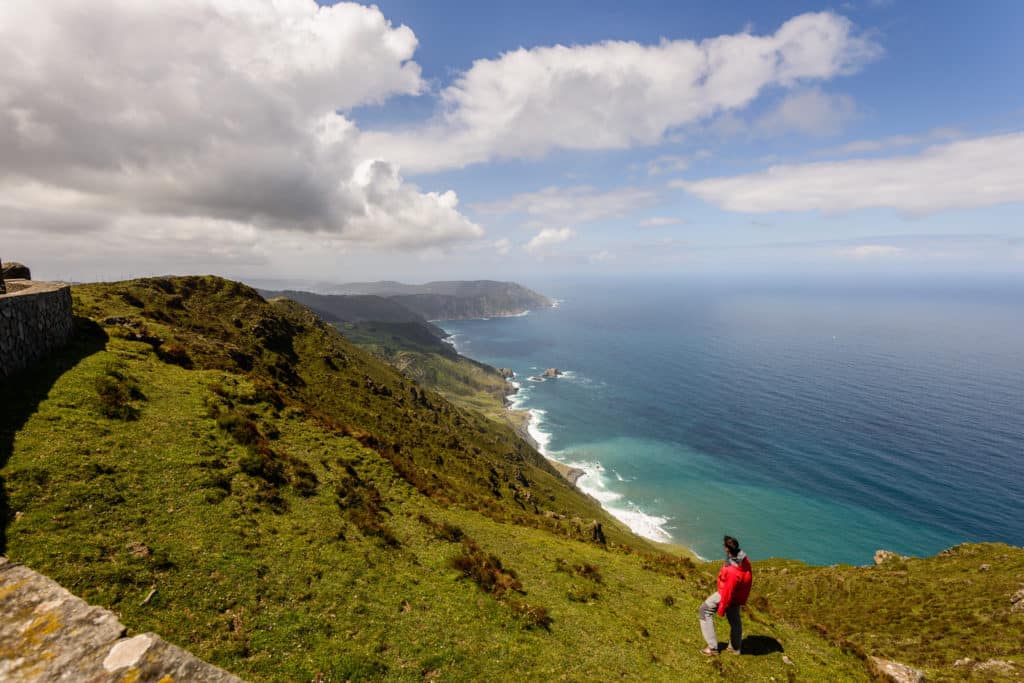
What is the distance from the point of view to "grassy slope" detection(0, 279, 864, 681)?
41.7 ft

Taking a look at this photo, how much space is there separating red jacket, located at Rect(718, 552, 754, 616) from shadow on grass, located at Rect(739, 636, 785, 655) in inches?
178

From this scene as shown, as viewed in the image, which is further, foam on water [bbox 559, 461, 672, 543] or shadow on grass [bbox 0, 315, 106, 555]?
foam on water [bbox 559, 461, 672, 543]

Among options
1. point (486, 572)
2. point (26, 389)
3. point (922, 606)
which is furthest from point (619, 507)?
point (26, 389)

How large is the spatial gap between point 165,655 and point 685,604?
2670 cm

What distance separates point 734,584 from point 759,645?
6.98 metres

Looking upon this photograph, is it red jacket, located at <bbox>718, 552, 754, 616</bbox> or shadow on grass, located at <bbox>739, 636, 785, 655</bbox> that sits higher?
red jacket, located at <bbox>718, 552, 754, 616</bbox>

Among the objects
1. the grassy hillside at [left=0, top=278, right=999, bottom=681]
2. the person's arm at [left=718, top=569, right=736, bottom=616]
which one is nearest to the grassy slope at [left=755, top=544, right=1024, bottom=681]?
the grassy hillside at [left=0, top=278, right=999, bottom=681]

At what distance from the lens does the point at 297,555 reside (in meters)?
17.0

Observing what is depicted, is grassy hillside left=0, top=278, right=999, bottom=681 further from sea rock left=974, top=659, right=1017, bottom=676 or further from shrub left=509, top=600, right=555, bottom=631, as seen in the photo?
sea rock left=974, top=659, right=1017, bottom=676

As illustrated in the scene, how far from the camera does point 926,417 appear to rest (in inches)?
6654

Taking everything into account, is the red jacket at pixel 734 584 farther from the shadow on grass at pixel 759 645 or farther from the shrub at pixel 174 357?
the shrub at pixel 174 357

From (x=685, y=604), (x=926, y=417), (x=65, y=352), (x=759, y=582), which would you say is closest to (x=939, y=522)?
(x=926, y=417)

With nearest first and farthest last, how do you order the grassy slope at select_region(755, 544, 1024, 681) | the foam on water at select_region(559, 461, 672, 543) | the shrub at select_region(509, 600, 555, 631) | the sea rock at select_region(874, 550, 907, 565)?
the shrub at select_region(509, 600, 555, 631), the grassy slope at select_region(755, 544, 1024, 681), the sea rock at select_region(874, 550, 907, 565), the foam on water at select_region(559, 461, 672, 543)

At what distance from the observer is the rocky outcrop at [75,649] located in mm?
5371
